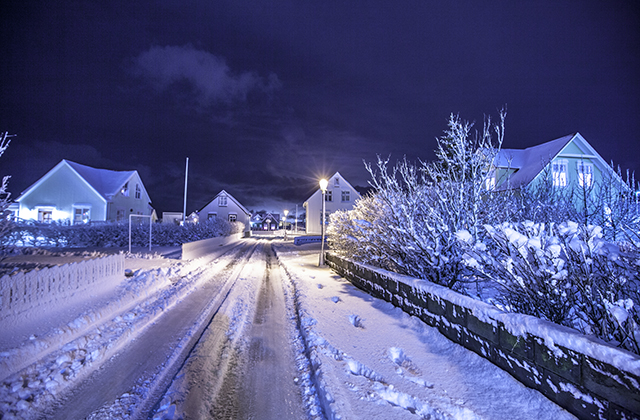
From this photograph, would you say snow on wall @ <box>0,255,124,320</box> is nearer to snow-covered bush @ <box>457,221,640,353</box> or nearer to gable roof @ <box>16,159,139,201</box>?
snow-covered bush @ <box>457,221,640,353</box>

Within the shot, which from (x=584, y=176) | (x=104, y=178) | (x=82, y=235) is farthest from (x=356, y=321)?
(x=104, y=178)

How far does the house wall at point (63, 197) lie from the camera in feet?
86.6

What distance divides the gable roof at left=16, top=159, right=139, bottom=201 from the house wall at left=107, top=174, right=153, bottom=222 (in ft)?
2.15

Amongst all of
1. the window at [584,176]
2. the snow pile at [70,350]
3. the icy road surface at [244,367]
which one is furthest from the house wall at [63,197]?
the window at [584,176]

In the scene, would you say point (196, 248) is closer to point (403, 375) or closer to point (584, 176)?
point (403, 375)

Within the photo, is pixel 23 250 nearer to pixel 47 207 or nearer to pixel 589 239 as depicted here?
pixel 47 207

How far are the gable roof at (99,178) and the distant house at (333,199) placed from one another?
882 inches

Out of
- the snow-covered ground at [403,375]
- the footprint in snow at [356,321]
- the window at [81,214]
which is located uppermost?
the window at [81,214]

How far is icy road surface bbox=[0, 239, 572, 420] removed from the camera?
2961 mm

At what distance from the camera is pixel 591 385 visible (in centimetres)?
248

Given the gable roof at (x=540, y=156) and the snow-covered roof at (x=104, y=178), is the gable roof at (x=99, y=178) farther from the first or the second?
the gable roof at (x=540, y=156)

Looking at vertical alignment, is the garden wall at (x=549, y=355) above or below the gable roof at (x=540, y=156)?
below

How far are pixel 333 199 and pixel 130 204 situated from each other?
81.3 feet

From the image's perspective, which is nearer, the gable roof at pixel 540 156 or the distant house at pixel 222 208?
the gable roof at pixel 540 156
